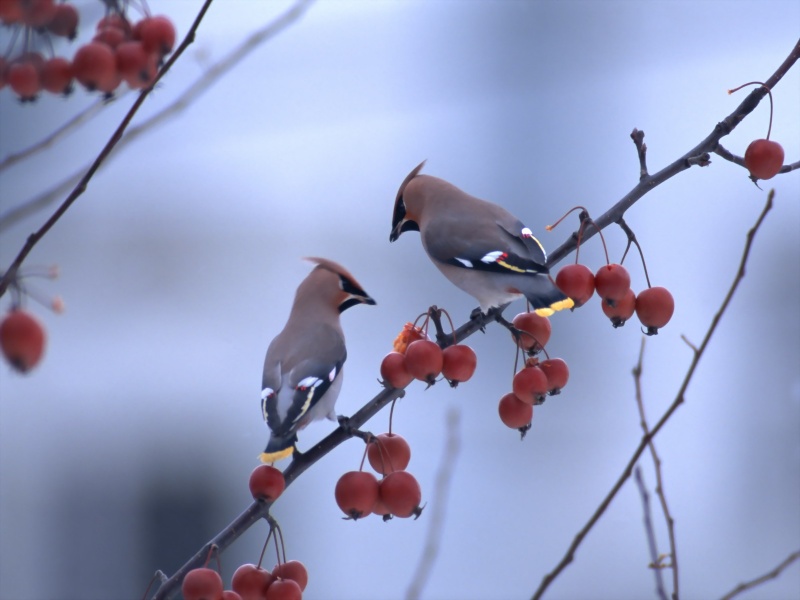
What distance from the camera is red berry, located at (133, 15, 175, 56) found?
112cm

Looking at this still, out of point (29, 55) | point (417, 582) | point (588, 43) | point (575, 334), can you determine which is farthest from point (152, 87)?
point (588, 43)

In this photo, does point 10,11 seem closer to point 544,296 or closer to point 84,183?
point 84,183

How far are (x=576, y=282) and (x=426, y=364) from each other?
0.86 ft

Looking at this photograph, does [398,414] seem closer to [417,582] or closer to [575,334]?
[575,334]

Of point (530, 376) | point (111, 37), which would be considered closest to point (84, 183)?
point (111, 37)

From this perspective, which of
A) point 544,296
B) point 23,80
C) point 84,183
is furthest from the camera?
point 544,296

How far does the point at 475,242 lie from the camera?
199cm

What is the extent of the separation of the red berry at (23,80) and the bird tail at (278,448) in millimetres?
592

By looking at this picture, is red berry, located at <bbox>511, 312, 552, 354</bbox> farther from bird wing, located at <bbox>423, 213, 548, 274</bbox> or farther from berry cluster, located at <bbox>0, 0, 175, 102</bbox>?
berry cluster, located at <bbox>0, 0, 175, 102</bbox>

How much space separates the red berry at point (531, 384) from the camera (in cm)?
143

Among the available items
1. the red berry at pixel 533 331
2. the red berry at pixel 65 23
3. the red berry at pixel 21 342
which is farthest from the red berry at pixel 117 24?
the red berry at pixel 533 331

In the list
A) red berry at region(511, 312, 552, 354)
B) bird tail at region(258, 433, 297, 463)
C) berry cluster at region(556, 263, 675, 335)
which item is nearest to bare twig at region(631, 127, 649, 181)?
berry cluster at region(556, 263, 675, 335)

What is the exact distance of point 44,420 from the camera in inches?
214

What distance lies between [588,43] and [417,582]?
5163 mm
